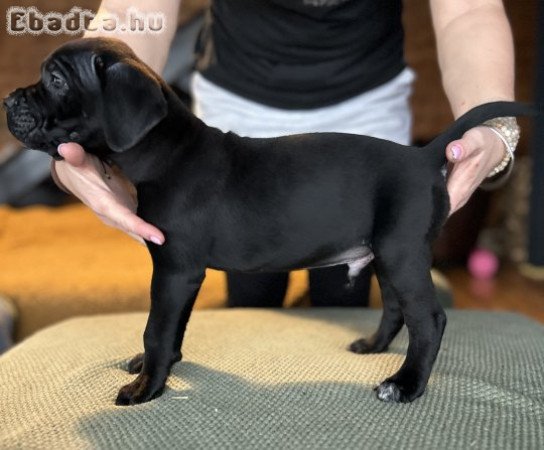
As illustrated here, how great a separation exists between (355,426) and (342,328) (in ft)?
1.78

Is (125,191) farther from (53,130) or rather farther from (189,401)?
(189,401)

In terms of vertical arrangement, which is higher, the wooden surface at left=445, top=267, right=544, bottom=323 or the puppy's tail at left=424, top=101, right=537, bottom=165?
the puppy's tail at left=424, top=101, right=537, bottom=165

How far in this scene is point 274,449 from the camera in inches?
34.8

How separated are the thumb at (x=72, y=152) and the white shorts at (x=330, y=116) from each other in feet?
1.86

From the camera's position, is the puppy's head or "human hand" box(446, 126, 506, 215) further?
"human hand" box(446, 126, 506, 215)

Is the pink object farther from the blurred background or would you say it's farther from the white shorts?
the white shorts

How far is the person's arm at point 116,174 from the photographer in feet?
3.37

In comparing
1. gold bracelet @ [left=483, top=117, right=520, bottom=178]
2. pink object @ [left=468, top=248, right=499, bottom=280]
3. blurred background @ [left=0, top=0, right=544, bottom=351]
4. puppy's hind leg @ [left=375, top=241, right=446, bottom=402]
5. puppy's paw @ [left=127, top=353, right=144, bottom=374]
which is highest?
gold bracelet @ [left=483, top=117, right=520, bottom=178]

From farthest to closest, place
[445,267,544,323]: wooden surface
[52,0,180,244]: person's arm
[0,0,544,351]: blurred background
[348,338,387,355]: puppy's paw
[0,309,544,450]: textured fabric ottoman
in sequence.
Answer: [445,267,544,323]: wooden surface, [0,0,544,351]: blurred background, [348,338,387,355]: puppy's paw, [52,0,180,244]: person's arm, [0,309,544,450]: textured fabric ottoman

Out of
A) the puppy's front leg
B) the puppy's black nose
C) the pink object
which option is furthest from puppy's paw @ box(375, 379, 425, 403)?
the pink object

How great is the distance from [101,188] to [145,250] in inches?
58.9

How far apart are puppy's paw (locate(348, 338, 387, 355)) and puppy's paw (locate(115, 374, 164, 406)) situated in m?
0.41

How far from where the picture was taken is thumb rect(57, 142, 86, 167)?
1.01 metres

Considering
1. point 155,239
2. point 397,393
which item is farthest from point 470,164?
point 155,239
